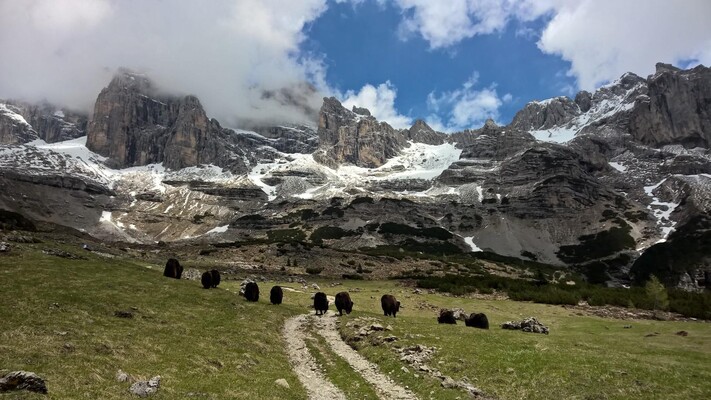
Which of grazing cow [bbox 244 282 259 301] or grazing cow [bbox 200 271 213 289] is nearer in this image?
grazing cow [bbox 244 282 259 301]

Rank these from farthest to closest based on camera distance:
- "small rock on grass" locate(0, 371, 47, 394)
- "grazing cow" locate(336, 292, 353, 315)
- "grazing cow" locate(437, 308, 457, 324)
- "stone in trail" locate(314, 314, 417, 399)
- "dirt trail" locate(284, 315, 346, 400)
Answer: "grazing cow" locate(336, 292, 353, 315), "grazing cow" locate(437, 308, 457, 324), "dirt trail" locate(284, 315, 346, 400), "stone in trail" locate(314, 314, 417, 399), "small rock on grass" locate(0, 371, 47, 394)

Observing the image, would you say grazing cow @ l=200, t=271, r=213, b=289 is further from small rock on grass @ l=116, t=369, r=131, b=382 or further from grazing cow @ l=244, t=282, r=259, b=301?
small rock on grass @ l=116, t=369, r=131, b=382

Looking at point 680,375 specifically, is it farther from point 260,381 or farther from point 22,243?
point 22,243

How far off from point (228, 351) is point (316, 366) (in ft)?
17.6

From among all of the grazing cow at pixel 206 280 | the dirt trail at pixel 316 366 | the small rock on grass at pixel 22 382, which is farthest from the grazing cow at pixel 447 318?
the small rock on grass at pixel 22 382

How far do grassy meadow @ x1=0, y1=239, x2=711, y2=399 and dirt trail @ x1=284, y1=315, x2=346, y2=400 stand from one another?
63cm

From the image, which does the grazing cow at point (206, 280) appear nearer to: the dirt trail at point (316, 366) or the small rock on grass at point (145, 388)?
the dirt trail at point (316, 366)

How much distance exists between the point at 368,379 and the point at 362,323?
43.4ft

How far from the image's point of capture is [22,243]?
48.7 m

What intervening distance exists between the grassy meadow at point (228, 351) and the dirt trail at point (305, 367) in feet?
2.07

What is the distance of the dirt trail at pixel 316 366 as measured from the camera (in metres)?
21.4

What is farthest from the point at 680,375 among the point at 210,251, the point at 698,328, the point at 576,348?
the point at 210,251

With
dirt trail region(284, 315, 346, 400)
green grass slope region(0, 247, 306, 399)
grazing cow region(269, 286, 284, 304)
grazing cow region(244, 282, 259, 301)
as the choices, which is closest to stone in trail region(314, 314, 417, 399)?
dirt trail region(284, 315, 346, 400)

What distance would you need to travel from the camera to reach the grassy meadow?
1844 cm
